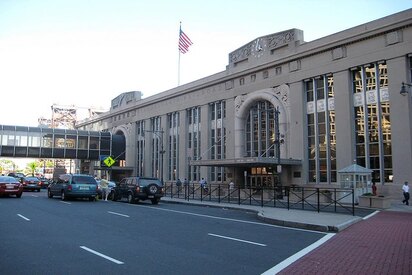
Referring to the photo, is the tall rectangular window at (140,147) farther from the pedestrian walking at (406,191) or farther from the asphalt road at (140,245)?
the asphalt road at (140,245)

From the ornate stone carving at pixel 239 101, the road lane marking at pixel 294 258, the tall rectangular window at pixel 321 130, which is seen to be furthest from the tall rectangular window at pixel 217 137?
the road lane marking at pixel 294 258

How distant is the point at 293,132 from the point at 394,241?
2488cm

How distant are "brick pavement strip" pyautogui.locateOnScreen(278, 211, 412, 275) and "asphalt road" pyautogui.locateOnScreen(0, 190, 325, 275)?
0.63 metres

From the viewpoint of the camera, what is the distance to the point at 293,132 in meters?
36.1

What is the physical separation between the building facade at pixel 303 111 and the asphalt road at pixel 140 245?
17.1m

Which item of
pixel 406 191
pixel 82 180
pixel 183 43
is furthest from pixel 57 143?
pixel 406 191

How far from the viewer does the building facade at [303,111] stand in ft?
96.1

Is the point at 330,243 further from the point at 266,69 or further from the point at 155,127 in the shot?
the point at 155,127

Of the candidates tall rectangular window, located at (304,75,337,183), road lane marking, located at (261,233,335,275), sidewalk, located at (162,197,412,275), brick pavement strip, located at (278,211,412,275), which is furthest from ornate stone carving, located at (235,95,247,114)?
road lane marking, located at (261,233,335,275)

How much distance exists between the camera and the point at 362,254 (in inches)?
378

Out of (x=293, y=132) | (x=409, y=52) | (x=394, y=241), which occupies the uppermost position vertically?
(x=409, y=52)

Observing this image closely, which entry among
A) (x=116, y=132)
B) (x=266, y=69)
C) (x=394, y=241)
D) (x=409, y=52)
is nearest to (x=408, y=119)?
(x=409, y=52)

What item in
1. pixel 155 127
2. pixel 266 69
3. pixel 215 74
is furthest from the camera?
pixel 155 127

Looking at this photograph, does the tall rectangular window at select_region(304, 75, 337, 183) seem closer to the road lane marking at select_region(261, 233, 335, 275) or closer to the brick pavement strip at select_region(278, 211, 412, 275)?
the brick pavement strip at select_region(278, 211, 412, 275)
